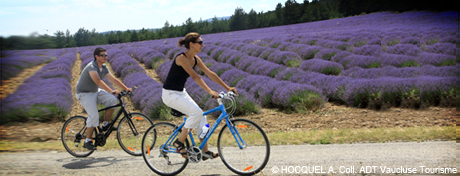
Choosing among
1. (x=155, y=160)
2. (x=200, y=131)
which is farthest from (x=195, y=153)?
(x=155, y=160)

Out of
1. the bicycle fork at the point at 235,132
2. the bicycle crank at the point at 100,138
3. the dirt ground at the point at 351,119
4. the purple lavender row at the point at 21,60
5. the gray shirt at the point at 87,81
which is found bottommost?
the dirt ground at the point at 351,119

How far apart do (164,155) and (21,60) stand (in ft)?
6.81

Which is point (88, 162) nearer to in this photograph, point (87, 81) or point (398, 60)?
point (87, 81)

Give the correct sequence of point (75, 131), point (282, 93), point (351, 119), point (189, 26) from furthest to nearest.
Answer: point (189, 26)
point (282, 93)
point (351, 119)
point (75, 131)

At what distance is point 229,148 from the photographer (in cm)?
313

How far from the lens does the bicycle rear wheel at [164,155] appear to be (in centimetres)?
340

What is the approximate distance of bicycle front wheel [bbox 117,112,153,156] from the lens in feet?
13.8

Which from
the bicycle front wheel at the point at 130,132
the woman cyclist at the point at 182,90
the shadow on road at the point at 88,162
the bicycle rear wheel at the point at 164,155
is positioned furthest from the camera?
the bicycle front wheel at the point at 130,132

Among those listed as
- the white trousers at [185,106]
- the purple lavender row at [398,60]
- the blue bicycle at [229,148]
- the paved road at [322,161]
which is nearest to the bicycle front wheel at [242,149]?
the blue bicycle at [229,148]

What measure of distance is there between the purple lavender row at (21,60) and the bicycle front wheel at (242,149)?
1902 mm

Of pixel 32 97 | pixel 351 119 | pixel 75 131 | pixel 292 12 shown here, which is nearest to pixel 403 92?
pixel 351 119

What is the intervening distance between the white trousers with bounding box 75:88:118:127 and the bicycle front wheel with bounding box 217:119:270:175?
190cm

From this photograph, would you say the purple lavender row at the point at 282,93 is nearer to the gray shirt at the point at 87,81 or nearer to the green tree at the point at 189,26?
the gray shirt at the point at 87,81

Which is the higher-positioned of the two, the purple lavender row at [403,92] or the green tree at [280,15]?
the green tree at [280,15]
